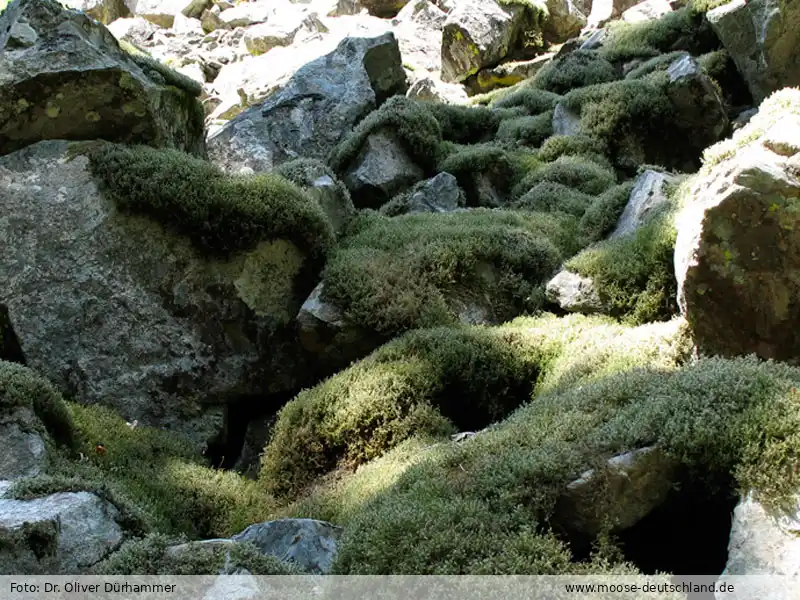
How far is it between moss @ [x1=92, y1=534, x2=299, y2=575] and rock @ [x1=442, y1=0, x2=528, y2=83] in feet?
82.6

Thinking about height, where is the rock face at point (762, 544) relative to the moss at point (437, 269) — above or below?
above

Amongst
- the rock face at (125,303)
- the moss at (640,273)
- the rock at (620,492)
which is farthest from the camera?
the rock face at (125,303)

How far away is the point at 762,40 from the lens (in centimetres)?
1541

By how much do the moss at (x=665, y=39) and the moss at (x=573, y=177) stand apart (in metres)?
6.29

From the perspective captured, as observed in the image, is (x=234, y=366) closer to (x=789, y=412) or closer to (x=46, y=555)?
(x=46, y=555)

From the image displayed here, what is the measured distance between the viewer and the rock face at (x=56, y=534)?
5.54 metres

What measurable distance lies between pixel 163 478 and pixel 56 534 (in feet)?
9.63

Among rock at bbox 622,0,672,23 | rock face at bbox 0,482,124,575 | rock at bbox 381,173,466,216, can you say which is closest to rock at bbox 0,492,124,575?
rock face at bbox 0,482,124,575

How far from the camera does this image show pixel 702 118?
53.8ft

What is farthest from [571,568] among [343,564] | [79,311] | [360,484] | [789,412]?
[79,311]

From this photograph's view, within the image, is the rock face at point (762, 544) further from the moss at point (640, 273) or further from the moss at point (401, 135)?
the moss at point (401, 135)

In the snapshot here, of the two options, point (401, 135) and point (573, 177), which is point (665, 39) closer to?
point (573, 177)

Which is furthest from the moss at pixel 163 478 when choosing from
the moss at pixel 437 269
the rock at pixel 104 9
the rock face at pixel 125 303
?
the rock at pixel 104 9

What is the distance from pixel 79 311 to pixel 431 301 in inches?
179
